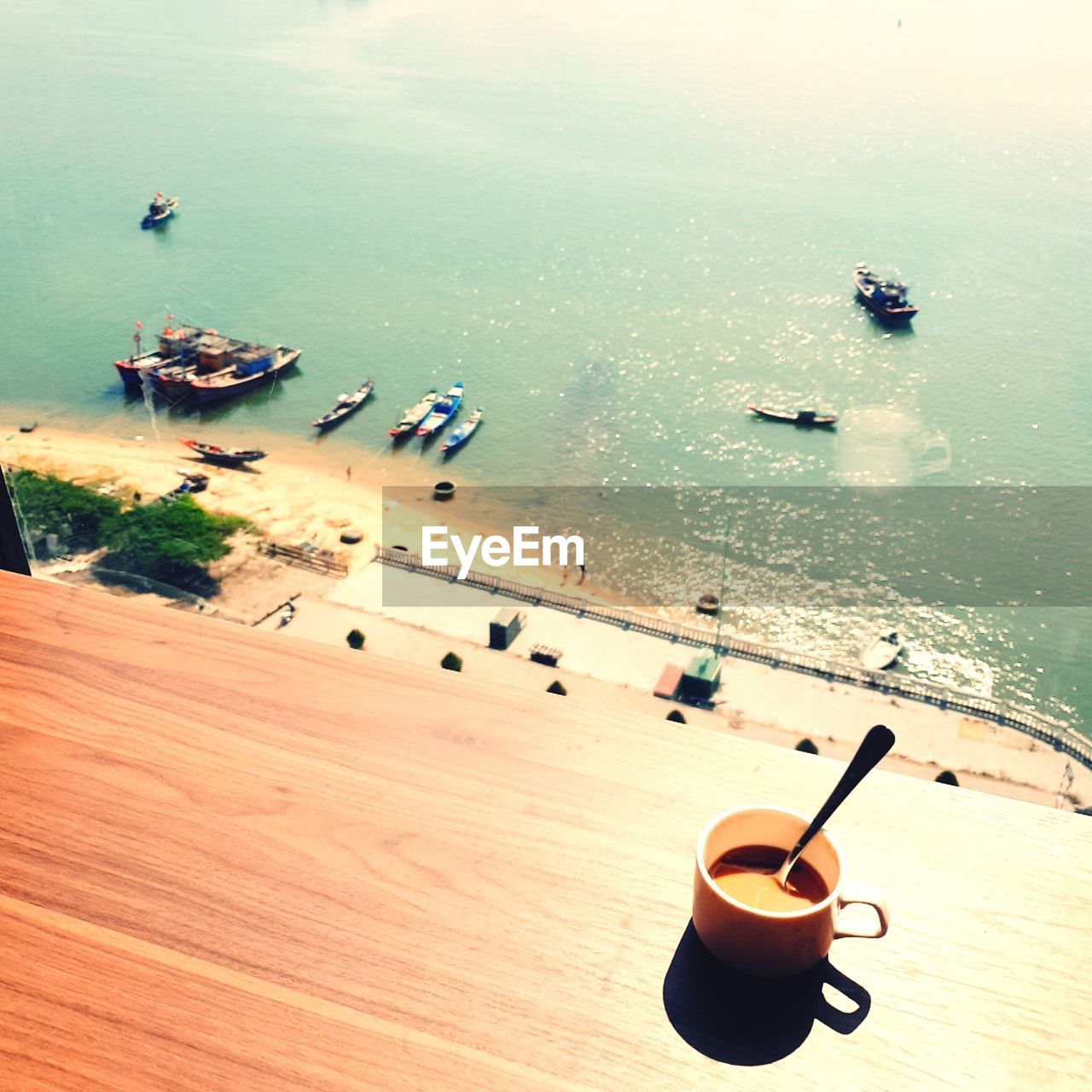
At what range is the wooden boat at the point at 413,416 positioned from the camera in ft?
35.7

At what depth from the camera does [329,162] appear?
18594mm

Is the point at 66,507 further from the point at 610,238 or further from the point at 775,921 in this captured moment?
the point at 610,238

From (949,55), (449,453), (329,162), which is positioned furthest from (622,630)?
(949,55)

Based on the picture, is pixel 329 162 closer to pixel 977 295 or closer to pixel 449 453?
pixel 449 453

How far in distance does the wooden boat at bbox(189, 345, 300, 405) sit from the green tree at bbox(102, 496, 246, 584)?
10.6ft

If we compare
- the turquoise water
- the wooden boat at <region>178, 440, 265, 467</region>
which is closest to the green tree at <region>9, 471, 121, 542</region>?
the wooden boat at <region>178, 440, 265, 467</region>

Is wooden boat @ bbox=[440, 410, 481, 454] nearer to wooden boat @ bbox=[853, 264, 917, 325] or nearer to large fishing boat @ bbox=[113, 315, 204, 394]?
large fishing boat @ bbox=[113, 315, 204, 394]

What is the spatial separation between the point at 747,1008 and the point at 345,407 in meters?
11.4

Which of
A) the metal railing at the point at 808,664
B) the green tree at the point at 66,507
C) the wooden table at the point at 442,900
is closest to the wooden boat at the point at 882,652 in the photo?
the metal railing at the point at 808,664

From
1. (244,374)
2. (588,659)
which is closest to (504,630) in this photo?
(588,659)

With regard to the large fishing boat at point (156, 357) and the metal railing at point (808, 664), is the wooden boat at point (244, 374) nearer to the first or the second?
the large fishing boat at point (156, 357)

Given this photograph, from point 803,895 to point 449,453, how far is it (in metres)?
10.3

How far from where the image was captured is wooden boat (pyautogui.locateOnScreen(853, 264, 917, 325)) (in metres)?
13.6

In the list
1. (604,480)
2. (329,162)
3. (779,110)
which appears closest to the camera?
(604,480)
